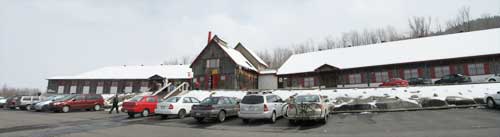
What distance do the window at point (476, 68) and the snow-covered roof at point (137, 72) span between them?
1576 inches

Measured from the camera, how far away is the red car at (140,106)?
713 inches

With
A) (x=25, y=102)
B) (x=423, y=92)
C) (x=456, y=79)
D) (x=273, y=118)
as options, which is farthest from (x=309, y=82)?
(x=25, y=102)

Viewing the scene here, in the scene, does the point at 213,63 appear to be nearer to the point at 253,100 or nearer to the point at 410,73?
the point at 253,100

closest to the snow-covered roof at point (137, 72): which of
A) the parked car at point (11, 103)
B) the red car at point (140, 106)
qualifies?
the parked car at point (11, 103)

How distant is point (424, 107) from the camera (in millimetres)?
16766

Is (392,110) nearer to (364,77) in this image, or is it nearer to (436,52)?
(364,77)

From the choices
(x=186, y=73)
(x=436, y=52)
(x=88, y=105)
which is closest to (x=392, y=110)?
(x=436, y=52)

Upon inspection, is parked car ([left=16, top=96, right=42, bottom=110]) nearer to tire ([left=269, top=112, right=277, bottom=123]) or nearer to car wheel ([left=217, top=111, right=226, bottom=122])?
car wheel ([left=217, top=111, right=226, bottom=122])

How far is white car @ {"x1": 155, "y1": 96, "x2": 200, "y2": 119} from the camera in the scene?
54.5ft

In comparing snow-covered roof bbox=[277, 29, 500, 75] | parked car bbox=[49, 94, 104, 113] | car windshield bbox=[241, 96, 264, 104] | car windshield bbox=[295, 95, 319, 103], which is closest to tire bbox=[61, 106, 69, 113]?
parked car bbox=[49, 94, 104, 113]

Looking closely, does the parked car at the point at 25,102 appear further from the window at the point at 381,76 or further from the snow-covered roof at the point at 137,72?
the window at the point at 381,76

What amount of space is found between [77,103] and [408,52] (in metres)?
37.4

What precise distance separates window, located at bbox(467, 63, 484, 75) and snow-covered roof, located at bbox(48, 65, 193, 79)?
4004cm

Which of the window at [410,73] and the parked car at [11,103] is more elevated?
the window at [410,73]
